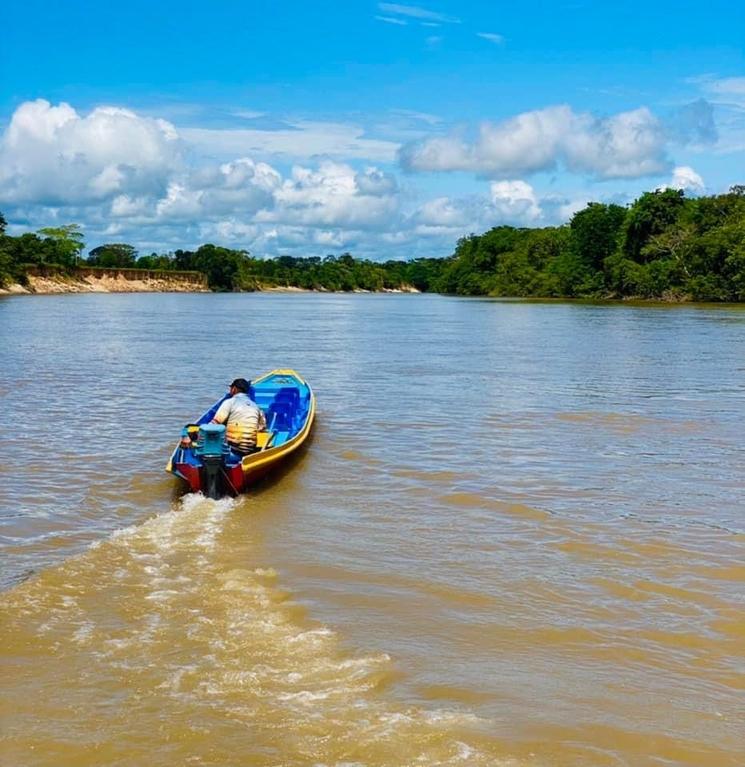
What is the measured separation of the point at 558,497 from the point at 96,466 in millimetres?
6690

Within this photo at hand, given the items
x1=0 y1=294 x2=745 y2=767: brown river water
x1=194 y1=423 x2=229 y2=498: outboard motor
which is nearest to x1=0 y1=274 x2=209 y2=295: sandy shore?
x1=0 y1=294 x2=745 y2=767: brown river water

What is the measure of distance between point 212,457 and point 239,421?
1.12m

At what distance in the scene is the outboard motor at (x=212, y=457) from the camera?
11.1 m

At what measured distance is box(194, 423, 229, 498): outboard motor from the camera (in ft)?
36.3

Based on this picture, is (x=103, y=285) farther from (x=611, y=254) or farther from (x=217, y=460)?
(x=217, y=460)

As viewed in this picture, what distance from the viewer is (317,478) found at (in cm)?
1304

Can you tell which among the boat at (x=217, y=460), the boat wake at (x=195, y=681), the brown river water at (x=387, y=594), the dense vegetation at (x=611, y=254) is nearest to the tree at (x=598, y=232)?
the dense vegetation at (x=611, y=254)

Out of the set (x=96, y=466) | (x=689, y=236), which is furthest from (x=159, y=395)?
(x=689, y=236)

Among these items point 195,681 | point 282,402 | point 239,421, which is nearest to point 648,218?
point 282,402

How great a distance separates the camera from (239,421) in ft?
39.8

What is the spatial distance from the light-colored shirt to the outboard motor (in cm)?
82

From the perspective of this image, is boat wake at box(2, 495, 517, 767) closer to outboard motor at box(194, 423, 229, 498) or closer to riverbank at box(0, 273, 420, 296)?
outboard motor at box(194, 423, 229, 498)

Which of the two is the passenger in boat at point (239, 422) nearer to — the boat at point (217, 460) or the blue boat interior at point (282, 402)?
the boat at point (217, 460)

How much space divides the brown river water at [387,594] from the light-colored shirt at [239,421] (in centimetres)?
76
